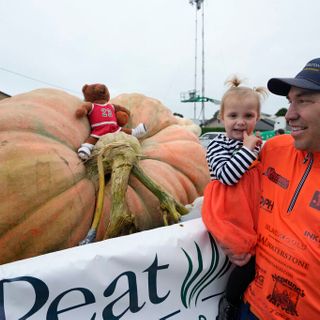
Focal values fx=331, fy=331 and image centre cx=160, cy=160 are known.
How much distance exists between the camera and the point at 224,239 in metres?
1.49

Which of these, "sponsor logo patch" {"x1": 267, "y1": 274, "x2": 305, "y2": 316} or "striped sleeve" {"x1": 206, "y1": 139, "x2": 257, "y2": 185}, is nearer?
"sponsor logo patch" {"x1": 267, "y1": 274, "x2": 305, "y2": 316}

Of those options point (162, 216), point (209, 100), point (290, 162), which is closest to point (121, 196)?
point (162, 216)

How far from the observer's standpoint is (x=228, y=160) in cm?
160

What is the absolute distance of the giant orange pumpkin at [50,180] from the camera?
1546 mm

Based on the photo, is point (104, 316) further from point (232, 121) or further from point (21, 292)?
point (232, 121)

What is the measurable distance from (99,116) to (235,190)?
3.52 feet

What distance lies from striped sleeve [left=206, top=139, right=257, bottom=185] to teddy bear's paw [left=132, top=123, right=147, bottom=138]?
0.79m

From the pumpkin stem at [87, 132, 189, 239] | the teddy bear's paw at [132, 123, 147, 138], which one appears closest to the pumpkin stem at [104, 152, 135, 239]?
the pumpkin stem at [87, 132, 189, 239]

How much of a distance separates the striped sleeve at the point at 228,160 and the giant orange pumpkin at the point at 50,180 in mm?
513

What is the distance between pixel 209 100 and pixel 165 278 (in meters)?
37.7

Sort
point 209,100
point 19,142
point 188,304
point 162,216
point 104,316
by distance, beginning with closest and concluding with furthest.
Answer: point 104,316 → point 188,304 → point 19,142 → point 162,216 → point 209,100

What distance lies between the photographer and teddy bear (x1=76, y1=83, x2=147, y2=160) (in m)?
2.05

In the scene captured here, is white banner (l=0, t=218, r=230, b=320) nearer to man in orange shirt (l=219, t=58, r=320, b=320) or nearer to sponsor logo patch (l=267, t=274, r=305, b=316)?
man in orange shirt (l=219, t=58, r=320, b=320)

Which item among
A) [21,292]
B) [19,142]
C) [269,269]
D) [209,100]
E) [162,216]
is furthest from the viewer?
[209,100]
